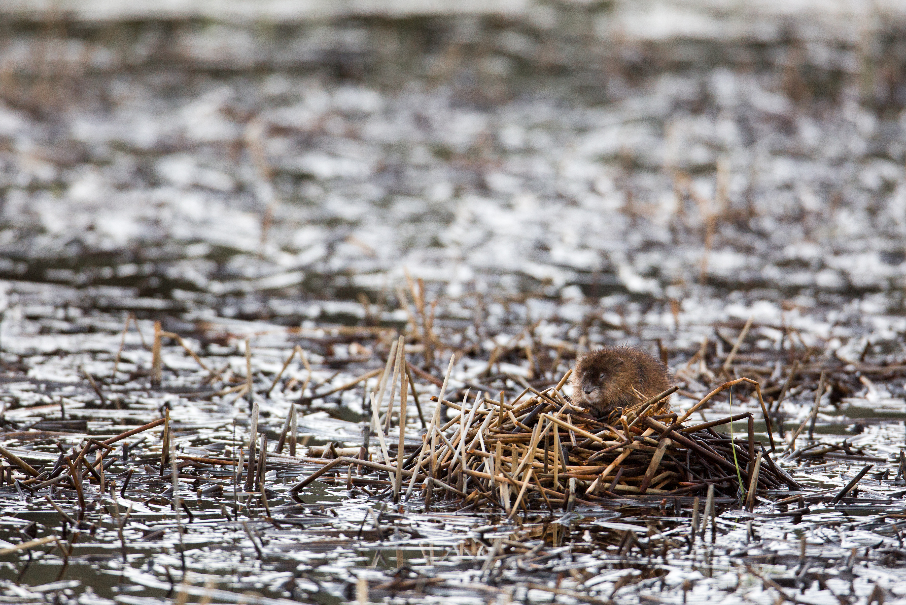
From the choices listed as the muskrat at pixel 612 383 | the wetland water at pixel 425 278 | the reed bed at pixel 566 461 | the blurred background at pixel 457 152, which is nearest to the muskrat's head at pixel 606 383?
the muskrat at pixel 612 383

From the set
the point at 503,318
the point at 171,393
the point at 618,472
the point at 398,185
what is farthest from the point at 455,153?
the point at 618,472

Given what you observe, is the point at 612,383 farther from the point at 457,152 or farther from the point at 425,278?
the point at 457,152

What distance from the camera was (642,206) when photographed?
12.7 meters

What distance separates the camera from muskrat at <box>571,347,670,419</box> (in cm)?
594

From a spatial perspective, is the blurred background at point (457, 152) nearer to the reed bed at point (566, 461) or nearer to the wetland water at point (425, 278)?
the wetland water at point (425, 278)

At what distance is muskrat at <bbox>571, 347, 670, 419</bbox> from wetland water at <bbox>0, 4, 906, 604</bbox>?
27.9 inches

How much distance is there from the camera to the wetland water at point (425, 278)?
16.0 feet

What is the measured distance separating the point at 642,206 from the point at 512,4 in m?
11.8

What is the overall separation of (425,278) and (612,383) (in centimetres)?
473

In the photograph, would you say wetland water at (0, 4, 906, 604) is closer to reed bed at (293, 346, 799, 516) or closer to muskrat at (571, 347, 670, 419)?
reed bed at (293, 346, 799, 516)

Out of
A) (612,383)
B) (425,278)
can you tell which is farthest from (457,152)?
(612,383)

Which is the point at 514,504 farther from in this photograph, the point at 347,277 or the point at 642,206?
the point at 642,206

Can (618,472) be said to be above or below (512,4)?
below

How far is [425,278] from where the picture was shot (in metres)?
10.5
